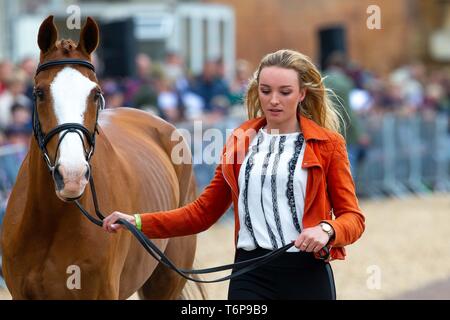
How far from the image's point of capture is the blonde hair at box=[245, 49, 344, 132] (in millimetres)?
5059

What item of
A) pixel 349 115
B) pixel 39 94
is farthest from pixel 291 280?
pixel 349 115

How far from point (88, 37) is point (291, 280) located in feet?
5.82

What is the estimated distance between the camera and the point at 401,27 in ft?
109

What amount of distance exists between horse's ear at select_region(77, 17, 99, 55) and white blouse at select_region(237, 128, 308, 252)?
121 cm

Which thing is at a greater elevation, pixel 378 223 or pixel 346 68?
pixel 346 68

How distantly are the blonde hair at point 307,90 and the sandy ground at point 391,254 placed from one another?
2.66 m

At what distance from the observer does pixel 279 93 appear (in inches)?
197

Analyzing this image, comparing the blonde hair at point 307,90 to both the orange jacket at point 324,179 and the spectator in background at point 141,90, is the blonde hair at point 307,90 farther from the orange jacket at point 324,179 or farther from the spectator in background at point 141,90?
the spectator in background at point 141,90

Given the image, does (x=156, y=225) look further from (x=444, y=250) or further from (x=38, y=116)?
(x=444, y=250)

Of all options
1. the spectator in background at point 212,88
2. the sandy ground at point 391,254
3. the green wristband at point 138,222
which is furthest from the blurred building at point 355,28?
the green wristband at point 138,222

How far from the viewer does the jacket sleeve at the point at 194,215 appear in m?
5.27

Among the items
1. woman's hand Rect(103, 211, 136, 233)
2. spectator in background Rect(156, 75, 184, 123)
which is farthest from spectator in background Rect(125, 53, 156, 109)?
woman's hand Rect(103, 211, 136, 233)
